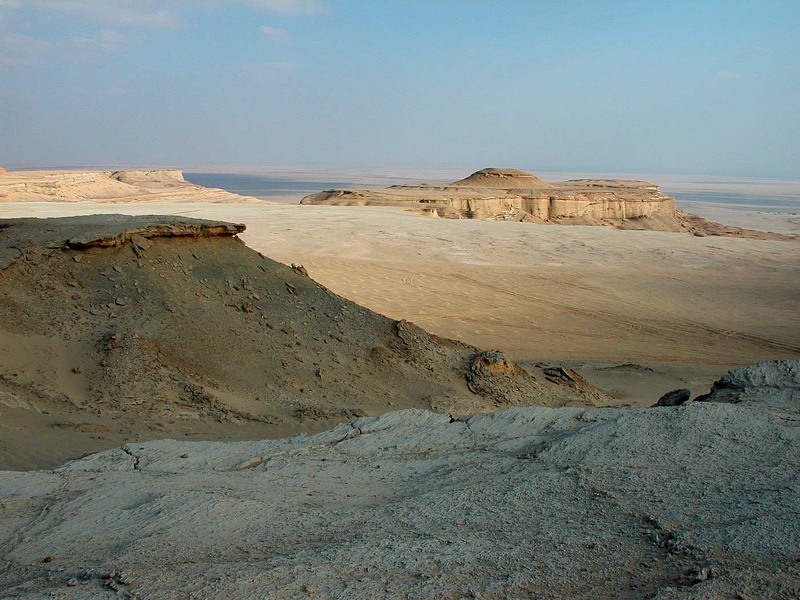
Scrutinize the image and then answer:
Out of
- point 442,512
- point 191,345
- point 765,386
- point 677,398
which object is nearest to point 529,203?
point 677,398

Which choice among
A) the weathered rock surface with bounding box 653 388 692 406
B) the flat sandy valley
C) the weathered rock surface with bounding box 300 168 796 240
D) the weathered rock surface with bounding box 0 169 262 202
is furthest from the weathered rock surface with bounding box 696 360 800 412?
the weathered rock surface with bounding box 0 169 262 202

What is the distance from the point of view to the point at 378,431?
4.35 m

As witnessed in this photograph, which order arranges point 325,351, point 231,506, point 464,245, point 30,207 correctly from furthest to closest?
point 30,207 → point 464,245 → point 325,351 → point 231,506

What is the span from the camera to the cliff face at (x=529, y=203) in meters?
31.9

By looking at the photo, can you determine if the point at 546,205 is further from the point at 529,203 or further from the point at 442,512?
the point at 442,512

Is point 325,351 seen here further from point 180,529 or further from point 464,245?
point 464,245

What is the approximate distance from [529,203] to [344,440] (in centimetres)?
3202

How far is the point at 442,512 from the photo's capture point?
3062mm

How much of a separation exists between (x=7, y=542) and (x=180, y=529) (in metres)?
0.72

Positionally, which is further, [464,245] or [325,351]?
[464,245]

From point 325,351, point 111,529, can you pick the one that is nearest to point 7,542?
point 111,529

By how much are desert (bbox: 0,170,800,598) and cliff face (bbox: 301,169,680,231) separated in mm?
20403

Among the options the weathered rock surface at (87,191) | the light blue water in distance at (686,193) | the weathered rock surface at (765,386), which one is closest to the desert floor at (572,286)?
the weathered rock surface at (765,386)

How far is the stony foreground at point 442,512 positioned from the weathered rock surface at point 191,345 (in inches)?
56.2
